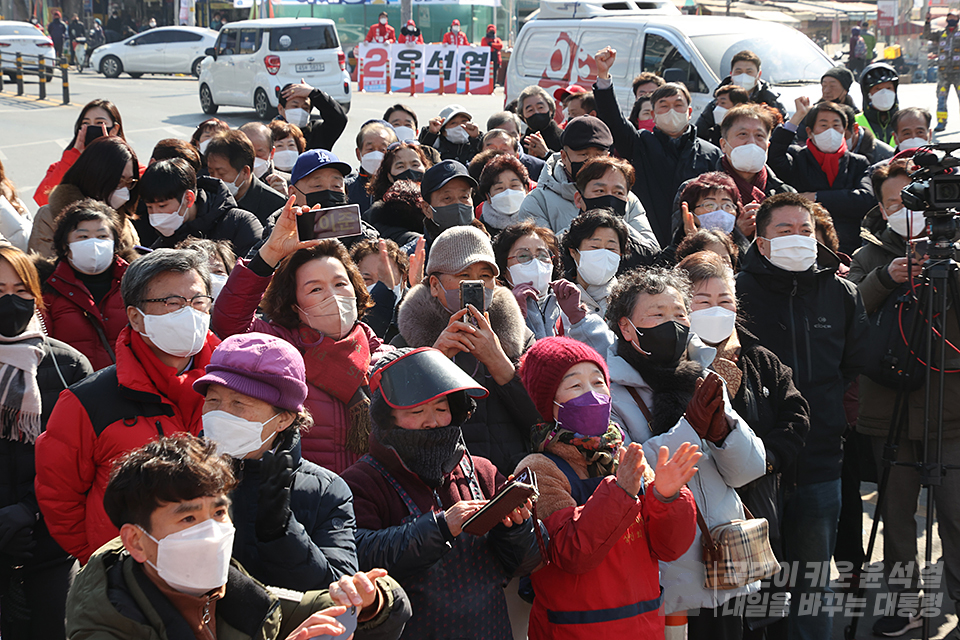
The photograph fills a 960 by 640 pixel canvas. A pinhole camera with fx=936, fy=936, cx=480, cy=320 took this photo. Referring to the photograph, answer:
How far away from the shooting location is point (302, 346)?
12.0ft

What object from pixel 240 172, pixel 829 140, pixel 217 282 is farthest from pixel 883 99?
pixel 217 282

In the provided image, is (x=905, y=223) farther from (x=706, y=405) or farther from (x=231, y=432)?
(x=231, y=432)

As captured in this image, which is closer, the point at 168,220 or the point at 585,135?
the point at 168,220

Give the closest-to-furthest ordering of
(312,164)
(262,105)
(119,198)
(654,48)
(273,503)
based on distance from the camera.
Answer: (273,503) → (119,198) → (312,164) → (654,48) → (262,105)

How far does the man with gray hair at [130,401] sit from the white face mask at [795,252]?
9.04ft

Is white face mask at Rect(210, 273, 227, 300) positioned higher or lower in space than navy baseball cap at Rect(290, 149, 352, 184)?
lower

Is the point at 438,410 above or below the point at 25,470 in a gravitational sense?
above

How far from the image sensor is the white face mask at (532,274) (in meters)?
4.65

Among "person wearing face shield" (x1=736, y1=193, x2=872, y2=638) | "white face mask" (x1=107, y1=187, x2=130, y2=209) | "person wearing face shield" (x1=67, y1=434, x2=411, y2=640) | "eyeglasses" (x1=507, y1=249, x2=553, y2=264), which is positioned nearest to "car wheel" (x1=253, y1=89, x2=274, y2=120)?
"white face mask" (x1=107, y1=187, x2=130, y2=209)

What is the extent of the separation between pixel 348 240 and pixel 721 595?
9.01 feet

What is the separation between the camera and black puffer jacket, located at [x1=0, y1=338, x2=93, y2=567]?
3.55 meters

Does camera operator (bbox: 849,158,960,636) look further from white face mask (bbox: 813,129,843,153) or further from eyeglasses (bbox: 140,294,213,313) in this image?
eyeglasses (bbox: 140,294,213,313)

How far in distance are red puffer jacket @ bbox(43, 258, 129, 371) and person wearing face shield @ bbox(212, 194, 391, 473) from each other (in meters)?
0.72

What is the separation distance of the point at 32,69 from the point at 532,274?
27602 mm
